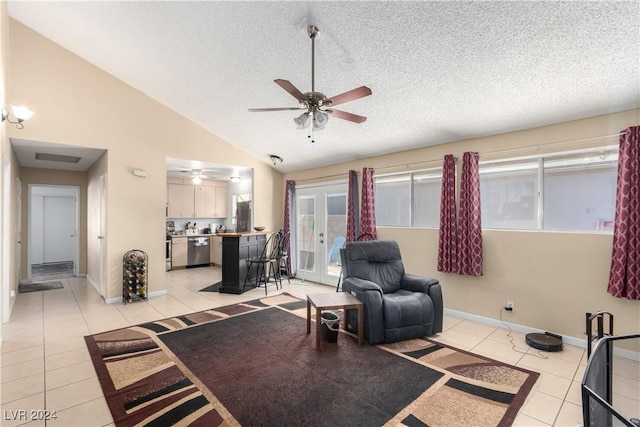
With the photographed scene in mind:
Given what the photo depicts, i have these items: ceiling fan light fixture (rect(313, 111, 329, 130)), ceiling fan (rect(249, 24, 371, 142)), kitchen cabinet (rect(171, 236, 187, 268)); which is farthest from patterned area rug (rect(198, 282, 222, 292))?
ceiling fan light fixture (rect(313, 111, 329, 130))

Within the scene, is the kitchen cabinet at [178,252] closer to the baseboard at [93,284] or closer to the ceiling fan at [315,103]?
the baseboard at [93,284]

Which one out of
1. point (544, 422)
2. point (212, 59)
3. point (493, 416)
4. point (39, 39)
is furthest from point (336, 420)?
point (39, 39)

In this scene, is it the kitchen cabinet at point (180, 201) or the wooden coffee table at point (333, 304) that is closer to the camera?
the wooden coffee table at point (333, 304)

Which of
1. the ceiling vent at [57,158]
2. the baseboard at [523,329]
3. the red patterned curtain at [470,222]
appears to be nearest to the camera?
the baseboard at [523,329]

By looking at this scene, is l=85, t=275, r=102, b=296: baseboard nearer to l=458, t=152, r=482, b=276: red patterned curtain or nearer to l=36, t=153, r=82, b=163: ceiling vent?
l=36, t=153, r=82, b=163: ceiling vent

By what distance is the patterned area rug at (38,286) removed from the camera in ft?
17.8

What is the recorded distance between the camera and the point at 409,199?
4.80 metres

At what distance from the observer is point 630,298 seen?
2.87 meters

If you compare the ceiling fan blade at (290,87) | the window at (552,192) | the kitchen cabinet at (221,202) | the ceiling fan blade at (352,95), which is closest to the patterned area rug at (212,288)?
the kitchen cabinet at (221,202)

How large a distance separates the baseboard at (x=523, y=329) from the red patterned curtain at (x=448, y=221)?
25.6 inches

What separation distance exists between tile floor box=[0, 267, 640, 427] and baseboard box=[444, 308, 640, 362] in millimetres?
78

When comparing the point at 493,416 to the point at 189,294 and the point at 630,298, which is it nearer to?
the point at 630,298

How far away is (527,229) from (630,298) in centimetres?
111

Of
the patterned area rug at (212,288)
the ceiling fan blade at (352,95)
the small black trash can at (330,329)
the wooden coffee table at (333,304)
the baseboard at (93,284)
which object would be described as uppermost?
the ceiling fan blade at (352,95)
